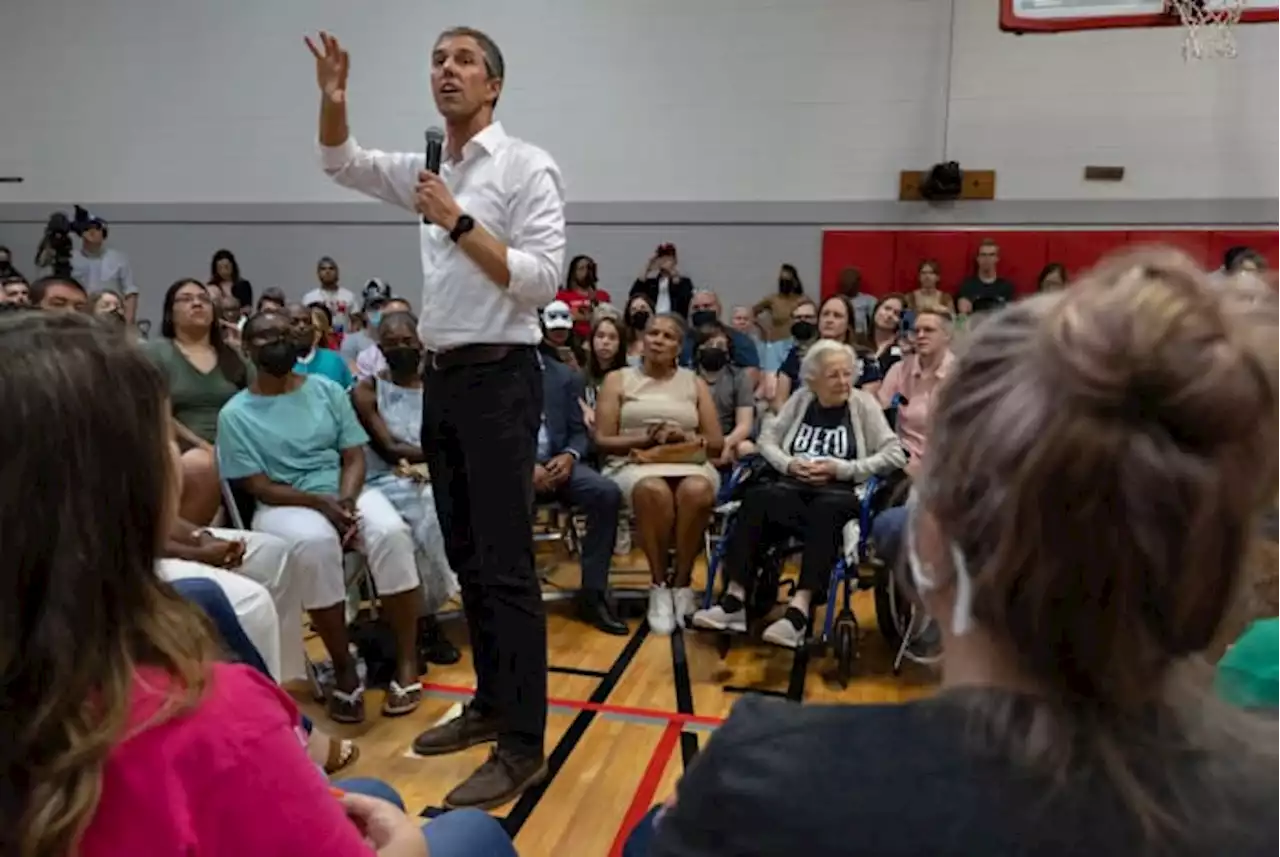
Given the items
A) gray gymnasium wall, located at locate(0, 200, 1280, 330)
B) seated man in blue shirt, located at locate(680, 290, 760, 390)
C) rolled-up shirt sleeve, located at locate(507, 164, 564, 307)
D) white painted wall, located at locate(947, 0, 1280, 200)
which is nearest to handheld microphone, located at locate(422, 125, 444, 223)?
rolled-up shirt sleeve, located at locate(507, 164, 564, 307)

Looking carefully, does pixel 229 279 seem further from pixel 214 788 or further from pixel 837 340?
pixel 214 788

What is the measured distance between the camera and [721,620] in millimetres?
3391

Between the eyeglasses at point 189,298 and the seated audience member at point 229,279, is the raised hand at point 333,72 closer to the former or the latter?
the eyeglasses at point 189,298

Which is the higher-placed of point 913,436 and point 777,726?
point 777,726

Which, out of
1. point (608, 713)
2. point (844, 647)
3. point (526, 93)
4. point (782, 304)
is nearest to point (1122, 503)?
point (608, 713)

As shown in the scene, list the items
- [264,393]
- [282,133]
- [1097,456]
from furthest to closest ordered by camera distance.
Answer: [282,133] → [264,393] → [1097,456]

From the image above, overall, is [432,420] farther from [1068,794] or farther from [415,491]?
[1068,794]

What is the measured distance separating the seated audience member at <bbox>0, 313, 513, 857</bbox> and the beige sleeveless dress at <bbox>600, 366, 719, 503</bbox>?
10.2 feet

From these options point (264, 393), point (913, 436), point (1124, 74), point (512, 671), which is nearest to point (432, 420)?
point (512, 671)

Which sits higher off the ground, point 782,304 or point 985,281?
point 985,281

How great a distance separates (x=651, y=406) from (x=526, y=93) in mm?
5351

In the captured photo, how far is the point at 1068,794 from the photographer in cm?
55

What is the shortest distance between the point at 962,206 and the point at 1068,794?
7.71 meters

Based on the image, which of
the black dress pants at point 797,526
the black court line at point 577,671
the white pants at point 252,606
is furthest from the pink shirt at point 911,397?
the white pants at point 252,606
